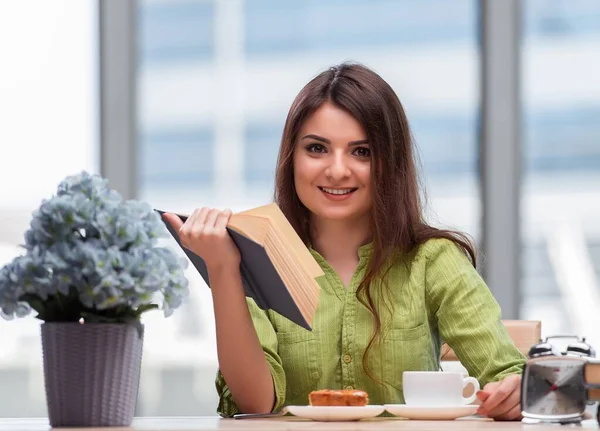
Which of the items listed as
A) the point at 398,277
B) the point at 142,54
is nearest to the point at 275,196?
the point at 398,277

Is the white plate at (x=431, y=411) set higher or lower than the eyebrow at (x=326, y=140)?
lower

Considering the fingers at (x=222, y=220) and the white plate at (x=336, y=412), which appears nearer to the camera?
the white plate at (x=336, y=412)

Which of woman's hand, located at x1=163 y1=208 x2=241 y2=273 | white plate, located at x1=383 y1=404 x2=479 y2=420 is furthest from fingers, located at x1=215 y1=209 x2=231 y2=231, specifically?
white plate, located at x1=383 y1=404 x2=479 y2=420

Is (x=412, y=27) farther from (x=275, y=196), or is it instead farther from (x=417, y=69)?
(x=275, y=196)

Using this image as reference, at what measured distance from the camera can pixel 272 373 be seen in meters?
1.75

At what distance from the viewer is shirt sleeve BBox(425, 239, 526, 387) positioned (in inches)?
68.3

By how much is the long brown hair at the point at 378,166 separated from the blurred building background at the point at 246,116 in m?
1.23

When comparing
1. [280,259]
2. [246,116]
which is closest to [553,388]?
[280,259]

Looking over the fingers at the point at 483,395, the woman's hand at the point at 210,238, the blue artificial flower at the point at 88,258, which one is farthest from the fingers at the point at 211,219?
the fingers at the point at 483,395

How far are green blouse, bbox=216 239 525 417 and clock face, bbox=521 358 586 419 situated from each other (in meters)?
0.48

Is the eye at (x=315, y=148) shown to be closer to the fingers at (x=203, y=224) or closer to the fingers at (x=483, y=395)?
the fingers at (x=203, y=224)

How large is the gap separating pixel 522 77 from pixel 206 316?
132 centimetres

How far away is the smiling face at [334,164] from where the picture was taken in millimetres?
1859

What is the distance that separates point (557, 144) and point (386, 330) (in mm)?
1586
